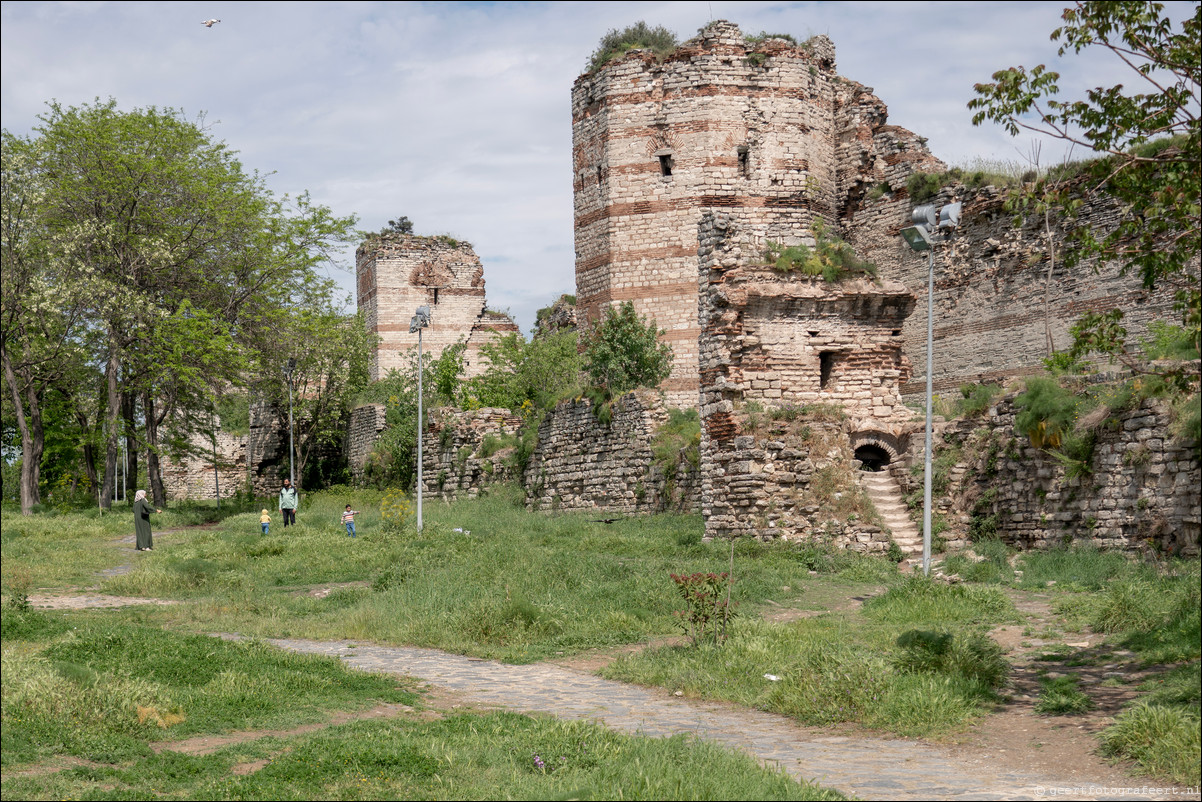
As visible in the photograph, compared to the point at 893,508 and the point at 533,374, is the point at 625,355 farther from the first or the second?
the point at 893,508

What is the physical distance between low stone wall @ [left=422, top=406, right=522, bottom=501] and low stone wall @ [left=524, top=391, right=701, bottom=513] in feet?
7.20

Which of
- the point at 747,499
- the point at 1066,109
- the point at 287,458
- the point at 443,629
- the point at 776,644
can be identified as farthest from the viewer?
the point at 287,458

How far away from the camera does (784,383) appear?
18.1m

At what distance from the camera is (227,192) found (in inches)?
1066

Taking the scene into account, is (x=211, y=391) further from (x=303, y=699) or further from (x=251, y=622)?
(x=303, y=699)

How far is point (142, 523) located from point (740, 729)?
47.2 feet

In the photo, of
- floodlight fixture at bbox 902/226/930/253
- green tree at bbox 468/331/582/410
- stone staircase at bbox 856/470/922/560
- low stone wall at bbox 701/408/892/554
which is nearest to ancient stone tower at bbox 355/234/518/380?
green tree at bbox 468/331/582/410

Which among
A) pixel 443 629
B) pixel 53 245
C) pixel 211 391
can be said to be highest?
pixel 53 245

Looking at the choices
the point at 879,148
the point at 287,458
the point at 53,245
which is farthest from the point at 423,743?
the point at 287,458

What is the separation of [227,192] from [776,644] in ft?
71.3

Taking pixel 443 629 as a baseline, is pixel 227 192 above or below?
above

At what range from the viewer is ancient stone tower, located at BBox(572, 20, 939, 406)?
29453mm

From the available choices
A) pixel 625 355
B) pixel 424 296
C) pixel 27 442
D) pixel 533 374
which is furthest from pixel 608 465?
pixel 424 296

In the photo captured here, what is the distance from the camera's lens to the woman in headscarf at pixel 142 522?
18606 millimetres
